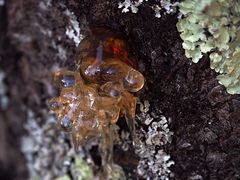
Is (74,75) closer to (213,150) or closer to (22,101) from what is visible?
(213,150)

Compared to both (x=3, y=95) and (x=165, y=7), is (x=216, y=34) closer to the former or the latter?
(x=165, y=7)

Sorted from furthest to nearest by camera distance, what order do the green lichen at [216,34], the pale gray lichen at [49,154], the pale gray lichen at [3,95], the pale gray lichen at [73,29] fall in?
the pale gray lichen at [3,95]
the pale gray lichen at [49,154]
the pale gray lichen at [73,29]
the green lichen at [216,34]

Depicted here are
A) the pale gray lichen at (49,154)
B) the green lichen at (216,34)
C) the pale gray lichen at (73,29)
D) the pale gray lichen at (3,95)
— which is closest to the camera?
the green lichen at (216,34)

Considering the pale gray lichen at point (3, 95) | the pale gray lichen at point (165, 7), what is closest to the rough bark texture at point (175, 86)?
the pale gray lichen at point (165, 7)

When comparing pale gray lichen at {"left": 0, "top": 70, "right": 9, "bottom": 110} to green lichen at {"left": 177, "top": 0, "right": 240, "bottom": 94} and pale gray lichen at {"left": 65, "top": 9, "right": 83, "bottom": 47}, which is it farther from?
green lichen at {"left": 177, "top": 0, "right": 240, "bottom": 94}

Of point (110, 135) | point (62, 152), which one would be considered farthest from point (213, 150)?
point (62, 152)

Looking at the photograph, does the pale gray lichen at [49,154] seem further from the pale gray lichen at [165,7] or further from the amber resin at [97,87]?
the pale gray lichen at [165,7]

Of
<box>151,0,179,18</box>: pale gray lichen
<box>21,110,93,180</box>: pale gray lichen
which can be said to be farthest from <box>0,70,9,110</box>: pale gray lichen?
<box>151,0,179,18</box>: pale gray lichen

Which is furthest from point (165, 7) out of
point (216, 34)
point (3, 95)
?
point (3, 95)
